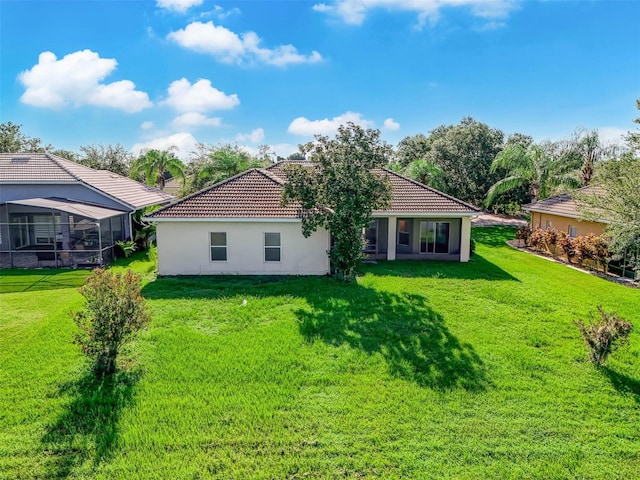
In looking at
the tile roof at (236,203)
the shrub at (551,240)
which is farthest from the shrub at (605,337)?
the shrub at (551,240)

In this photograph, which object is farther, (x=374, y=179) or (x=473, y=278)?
(x=473, y=278)

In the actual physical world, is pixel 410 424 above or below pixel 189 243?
below

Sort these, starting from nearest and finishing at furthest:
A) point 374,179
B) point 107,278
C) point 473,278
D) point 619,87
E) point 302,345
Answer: point 107,278, point 302,345, point 374,179, point 473,278, point 619,87

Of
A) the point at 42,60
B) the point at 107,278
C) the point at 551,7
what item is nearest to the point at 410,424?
the point at 107,278

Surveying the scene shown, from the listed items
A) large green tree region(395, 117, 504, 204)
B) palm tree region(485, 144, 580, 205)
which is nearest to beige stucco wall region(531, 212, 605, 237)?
palm tree region(485, 144, 580, 205)

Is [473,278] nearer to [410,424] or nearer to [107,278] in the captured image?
[410,424]

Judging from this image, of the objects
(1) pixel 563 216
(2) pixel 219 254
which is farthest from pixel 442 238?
(2) pixel 219 254

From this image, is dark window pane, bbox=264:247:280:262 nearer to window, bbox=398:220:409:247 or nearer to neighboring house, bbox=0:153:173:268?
window, bbox=398:220:409:247

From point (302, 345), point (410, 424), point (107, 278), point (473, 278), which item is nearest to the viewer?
point (410, 424)
